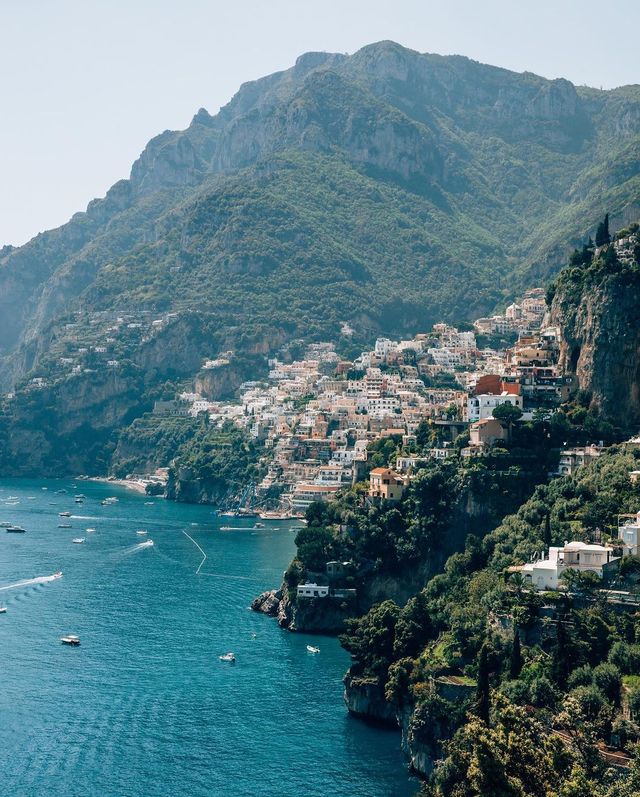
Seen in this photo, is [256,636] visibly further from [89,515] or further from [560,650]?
[89,515]

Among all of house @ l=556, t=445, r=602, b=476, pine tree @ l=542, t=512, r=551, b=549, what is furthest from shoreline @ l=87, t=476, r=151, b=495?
pine tree @ l=542, t=512, r=551, b=549

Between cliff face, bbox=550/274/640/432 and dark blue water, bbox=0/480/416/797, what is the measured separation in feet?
84.5

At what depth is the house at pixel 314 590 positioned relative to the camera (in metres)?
85.9

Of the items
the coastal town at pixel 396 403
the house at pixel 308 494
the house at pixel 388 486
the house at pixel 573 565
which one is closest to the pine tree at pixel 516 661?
the house at pixel 573 565

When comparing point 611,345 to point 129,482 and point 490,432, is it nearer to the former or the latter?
point 490,432

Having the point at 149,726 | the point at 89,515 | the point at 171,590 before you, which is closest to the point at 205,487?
the point at 89,515

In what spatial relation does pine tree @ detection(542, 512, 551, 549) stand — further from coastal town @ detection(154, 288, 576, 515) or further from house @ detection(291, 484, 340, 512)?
house @ detection(291, 484, 340, 512)

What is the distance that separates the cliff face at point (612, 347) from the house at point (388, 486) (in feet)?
48.4

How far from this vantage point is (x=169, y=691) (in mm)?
73000

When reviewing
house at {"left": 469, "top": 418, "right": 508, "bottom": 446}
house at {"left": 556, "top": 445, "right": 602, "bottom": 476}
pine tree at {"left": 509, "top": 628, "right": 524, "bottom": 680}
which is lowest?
pine tree at {"left": 509, "top": 628, "right": 524, "bottom": 680}

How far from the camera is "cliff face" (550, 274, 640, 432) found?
89.9 m

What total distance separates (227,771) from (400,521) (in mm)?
29311

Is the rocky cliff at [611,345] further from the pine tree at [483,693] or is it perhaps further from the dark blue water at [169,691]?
the pine tree at [483,693]

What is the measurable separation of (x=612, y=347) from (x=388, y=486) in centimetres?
1805
